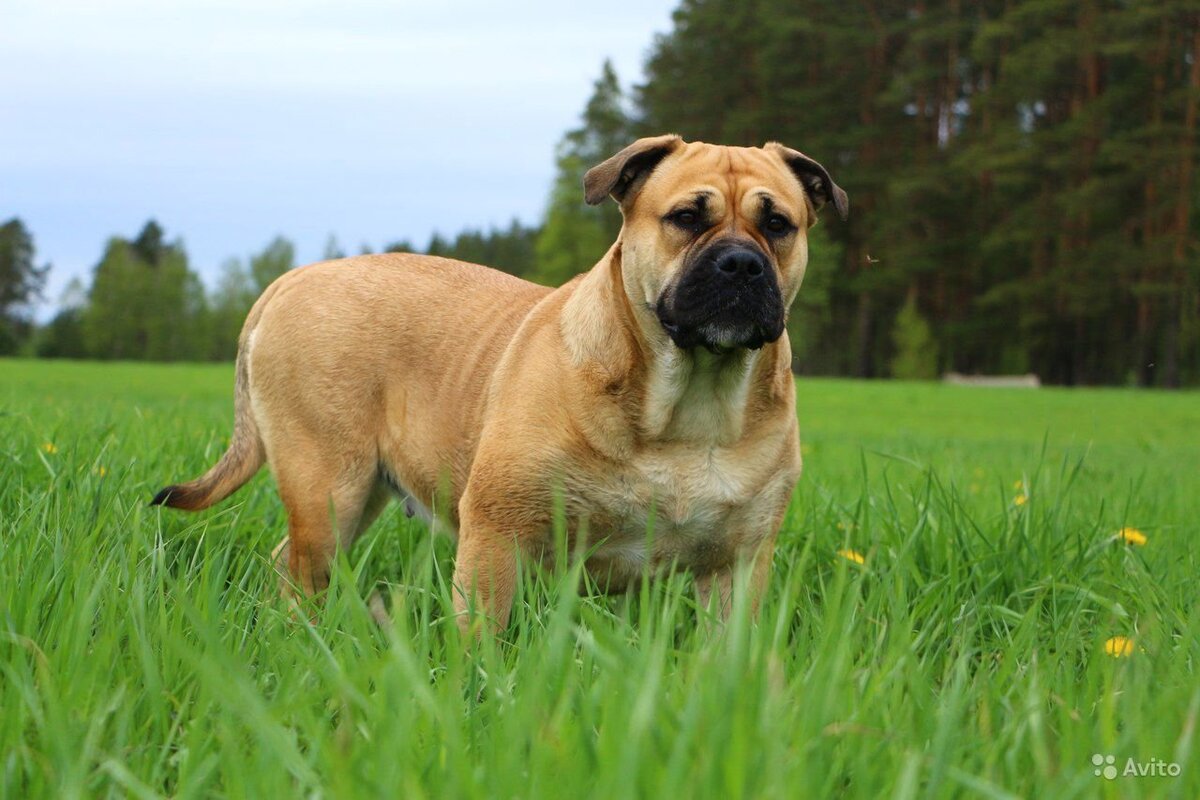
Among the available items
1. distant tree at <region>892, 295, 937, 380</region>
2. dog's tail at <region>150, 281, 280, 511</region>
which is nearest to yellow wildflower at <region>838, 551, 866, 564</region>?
dog's tail at <region>150, 281, 280, 511</region>

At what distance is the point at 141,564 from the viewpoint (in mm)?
2715

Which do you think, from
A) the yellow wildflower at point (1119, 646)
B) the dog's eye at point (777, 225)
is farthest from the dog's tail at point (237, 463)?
the yellow wildflower at point (1119, 646)

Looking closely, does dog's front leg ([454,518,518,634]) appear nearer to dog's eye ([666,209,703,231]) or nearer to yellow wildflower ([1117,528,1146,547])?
dog's eye ([666,209,703,231])

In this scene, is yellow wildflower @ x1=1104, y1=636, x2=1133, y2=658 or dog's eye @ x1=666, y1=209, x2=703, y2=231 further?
dog's eye @ x1=666, y1=209, x2=703, y2=231

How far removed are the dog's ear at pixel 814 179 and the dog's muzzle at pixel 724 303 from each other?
0.72 metres

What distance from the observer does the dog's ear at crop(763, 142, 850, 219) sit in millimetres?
4176

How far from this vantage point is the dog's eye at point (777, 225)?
3906 millimetres

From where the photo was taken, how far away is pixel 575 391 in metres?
3.49

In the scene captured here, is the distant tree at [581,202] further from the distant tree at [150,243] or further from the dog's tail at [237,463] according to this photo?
the distant tree at [150,243]

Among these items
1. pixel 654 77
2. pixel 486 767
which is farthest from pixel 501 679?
pixel 654 77

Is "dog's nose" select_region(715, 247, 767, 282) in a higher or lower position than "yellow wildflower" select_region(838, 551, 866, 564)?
higher

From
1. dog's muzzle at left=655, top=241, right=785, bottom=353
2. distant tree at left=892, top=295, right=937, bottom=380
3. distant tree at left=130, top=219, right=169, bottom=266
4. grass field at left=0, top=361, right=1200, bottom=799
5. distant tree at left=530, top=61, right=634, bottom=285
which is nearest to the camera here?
grass field at left=0, top=361, right=1200, bottom=799

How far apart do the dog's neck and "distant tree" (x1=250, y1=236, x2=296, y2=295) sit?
295 ft

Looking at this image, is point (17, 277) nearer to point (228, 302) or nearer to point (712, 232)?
point (228, 302)
